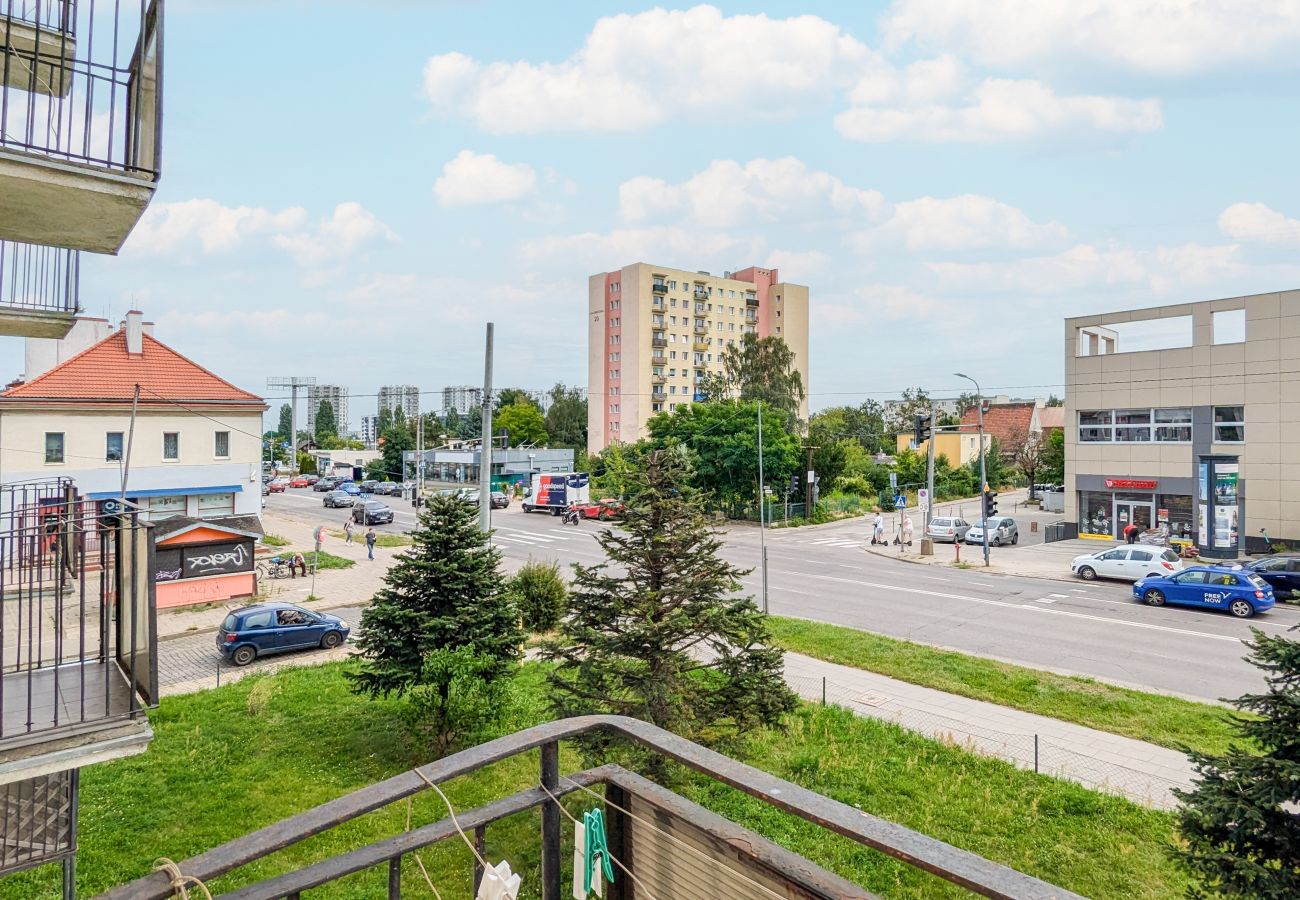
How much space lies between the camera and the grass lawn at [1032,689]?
39.0 ft

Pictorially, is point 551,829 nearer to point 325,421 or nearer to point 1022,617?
point 1022,617

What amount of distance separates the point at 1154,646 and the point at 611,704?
1526 cm

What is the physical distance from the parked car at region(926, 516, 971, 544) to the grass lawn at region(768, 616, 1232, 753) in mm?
20311

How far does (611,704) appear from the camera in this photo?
25.9 ft

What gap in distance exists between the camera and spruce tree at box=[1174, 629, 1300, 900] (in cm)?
492

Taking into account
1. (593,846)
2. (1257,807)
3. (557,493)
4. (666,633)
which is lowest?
(557,493)

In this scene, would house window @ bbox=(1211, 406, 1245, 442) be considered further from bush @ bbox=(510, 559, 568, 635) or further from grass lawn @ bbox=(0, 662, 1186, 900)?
bush @ bbox=(510, 559, 568, 635)

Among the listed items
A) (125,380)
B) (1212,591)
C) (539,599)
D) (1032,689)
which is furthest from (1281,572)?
(125,380)

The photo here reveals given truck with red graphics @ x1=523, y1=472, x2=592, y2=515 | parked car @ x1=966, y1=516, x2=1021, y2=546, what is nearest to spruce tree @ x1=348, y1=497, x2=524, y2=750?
parked car @ x1=966, y1=516, x2=1021, y2=546

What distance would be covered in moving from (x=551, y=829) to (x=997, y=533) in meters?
37.2

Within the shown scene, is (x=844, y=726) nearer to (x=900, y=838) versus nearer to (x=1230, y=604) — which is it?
(x=900, y=838)

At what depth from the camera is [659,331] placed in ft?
252

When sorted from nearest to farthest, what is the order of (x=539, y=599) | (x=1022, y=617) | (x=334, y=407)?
(x=539, y=599), (x=1022, y=617), (x=334, y=407)

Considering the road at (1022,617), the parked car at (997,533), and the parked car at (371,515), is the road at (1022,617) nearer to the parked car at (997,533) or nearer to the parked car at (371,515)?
the parked car at (997,533)
